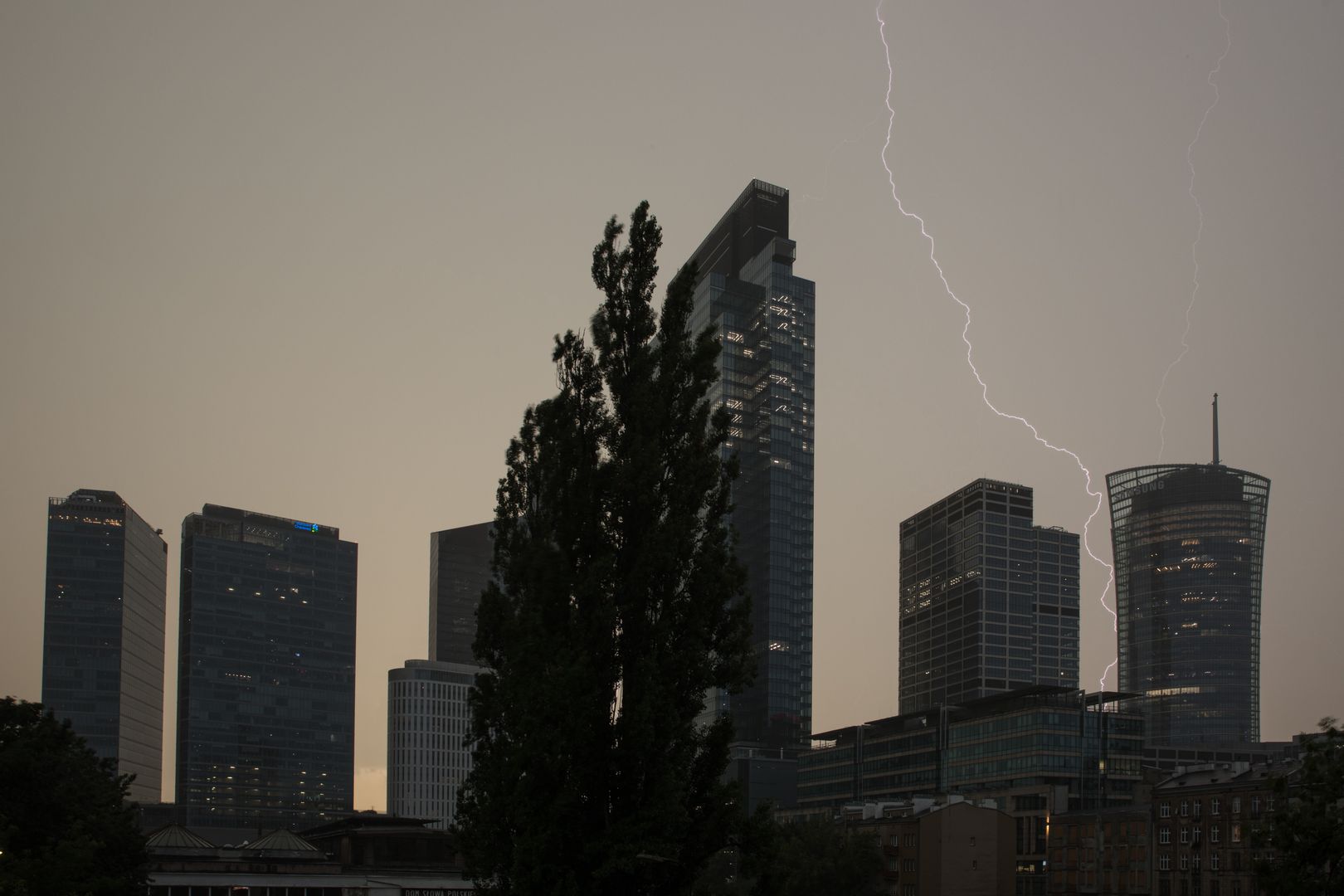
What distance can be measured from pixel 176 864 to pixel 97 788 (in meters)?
19.2

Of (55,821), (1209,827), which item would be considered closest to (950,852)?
(1209,827)

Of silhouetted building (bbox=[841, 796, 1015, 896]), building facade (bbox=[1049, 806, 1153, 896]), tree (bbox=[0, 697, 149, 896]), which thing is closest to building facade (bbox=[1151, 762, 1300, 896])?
building facade (bbox=[1049, 806, 1153, 896])

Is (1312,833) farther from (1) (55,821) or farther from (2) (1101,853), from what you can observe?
(2) (1101,853)

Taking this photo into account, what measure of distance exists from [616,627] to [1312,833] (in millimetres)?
22596

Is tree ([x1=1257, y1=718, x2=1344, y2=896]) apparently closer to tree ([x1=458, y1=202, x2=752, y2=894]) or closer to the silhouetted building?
tree ([x1=458, y1=202, x2=752, y2=894])

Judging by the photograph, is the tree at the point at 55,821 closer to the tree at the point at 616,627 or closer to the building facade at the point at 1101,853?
the tree at the point at 616,627

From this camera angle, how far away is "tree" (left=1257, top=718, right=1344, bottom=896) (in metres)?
43.9

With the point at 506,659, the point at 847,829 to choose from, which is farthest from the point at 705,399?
the point at 847,829

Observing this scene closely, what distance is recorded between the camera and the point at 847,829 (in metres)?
166

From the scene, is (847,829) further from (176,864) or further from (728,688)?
(728,688)

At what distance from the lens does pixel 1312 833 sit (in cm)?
4406

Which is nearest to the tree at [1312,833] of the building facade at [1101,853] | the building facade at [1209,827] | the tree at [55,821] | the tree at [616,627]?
→ the tree at [616,627]

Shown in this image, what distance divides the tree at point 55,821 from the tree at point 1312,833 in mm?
40422

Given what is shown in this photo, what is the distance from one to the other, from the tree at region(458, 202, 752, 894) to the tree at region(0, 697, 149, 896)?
746 inches
